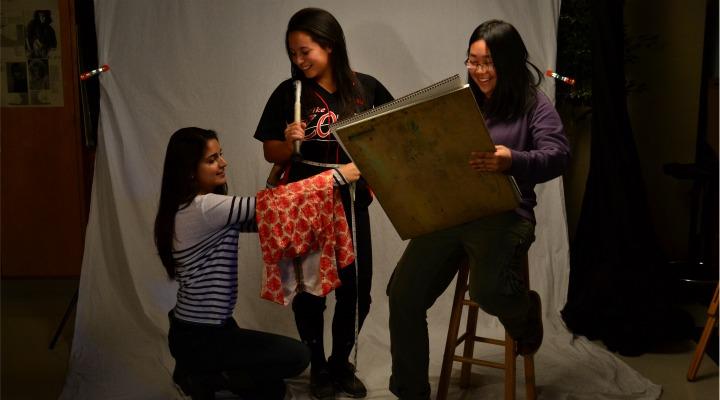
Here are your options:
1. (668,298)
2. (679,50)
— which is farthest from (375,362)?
(679,50)

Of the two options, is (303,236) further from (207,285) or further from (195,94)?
(195,94)

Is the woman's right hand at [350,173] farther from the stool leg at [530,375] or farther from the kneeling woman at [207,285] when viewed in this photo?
the stool leg at [530,375]

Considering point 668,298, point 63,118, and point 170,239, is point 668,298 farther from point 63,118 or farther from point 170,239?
point 63,118

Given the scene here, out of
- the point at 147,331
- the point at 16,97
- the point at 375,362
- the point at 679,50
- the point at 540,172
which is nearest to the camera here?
the point at 540,172

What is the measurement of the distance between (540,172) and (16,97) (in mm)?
3221

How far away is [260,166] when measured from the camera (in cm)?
320

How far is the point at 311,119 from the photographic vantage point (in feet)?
8.16

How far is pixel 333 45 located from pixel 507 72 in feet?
1.86

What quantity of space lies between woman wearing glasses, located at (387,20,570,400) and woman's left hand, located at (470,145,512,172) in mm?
118

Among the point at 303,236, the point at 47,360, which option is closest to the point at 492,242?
the point at 303,236

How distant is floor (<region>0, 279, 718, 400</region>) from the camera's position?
2756 mm

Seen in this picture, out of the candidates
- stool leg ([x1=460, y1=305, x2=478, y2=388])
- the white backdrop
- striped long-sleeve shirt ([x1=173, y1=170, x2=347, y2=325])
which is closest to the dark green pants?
stool leg ([x1=460, y1=305, x2=478, y2=388])

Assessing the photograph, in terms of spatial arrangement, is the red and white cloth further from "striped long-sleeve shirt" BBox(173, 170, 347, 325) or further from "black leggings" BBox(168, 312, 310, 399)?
"black leggings" BBox(168, 312, 310, 399)

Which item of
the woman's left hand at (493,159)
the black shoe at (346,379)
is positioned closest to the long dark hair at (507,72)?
the woman's left hand at (493,159)
